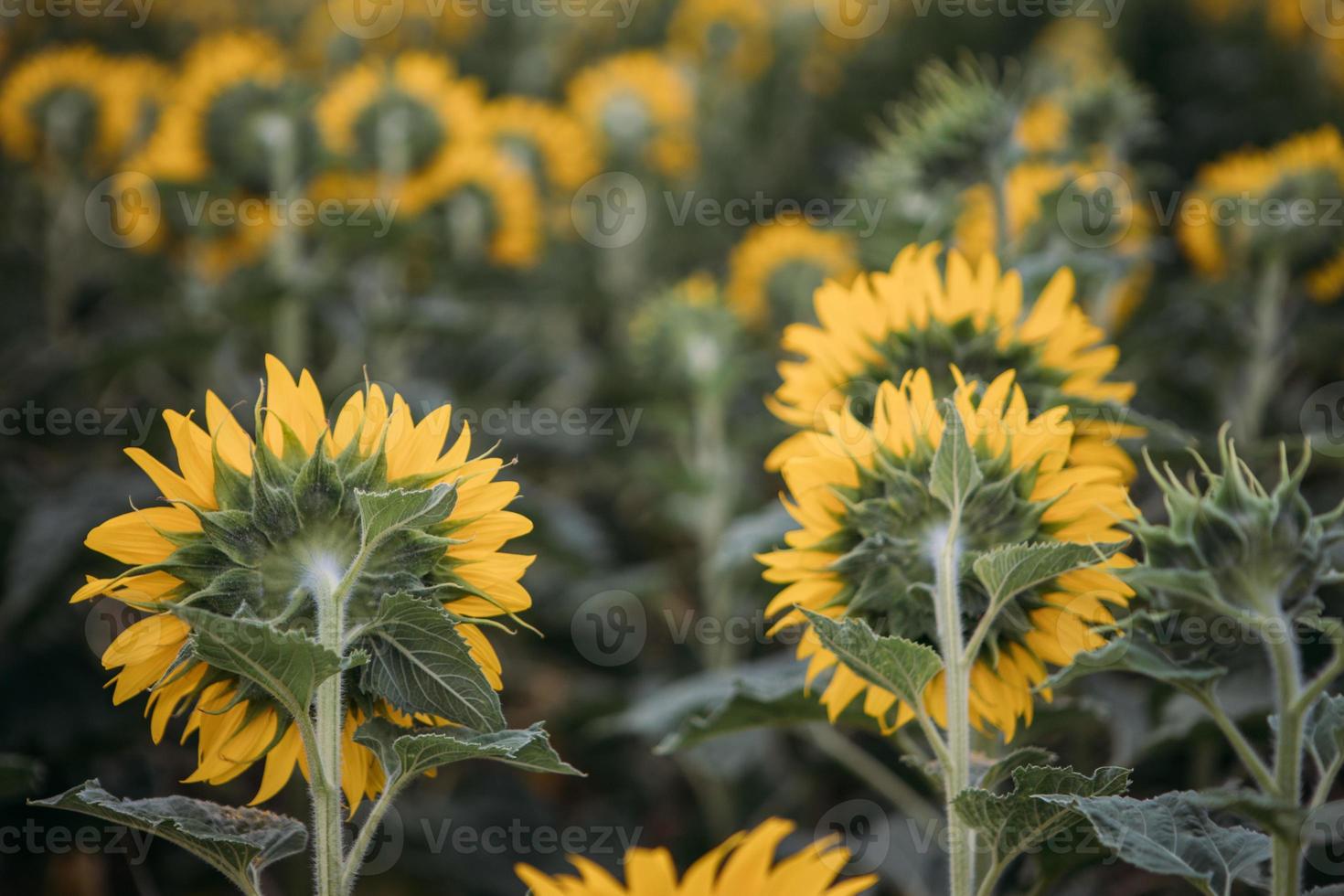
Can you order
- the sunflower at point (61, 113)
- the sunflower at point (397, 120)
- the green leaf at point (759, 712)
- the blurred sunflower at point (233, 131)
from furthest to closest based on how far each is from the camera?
the sunflower at point (61, 113)
the sunflower at point (397, 120)
the blurred sunflower at point (233, 131)
the green leaf at point (759, 712)

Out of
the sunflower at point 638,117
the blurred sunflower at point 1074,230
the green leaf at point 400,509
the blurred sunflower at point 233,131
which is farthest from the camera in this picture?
the sunflower at point 638,117

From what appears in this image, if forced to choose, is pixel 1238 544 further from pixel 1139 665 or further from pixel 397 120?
pixel 397 120

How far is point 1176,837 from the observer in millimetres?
914

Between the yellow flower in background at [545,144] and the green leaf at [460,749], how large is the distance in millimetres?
2601

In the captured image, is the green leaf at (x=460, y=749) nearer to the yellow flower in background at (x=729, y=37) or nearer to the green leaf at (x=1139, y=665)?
the green leaf at (x=1139, y=665)

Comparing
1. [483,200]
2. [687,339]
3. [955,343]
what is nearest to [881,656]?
[955,343]

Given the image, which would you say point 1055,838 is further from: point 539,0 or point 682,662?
point 539,0

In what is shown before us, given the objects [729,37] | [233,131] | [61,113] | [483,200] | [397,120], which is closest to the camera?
[233,131]

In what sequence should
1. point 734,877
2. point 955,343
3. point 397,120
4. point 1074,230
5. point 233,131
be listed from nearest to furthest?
point 734,877 → point 955,343 → point 1074,230 → point 233,131 → point 397,120

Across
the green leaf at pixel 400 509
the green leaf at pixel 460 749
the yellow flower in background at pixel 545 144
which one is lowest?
the green leaf at pixel 460 749

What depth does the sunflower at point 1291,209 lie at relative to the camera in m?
2.25

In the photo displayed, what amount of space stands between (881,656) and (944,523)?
0.55ft

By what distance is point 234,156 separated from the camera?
271 cm

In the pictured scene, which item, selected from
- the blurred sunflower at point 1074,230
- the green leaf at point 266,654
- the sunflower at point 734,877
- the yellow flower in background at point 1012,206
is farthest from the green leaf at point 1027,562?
the yellow flower in background at point 1012,206
